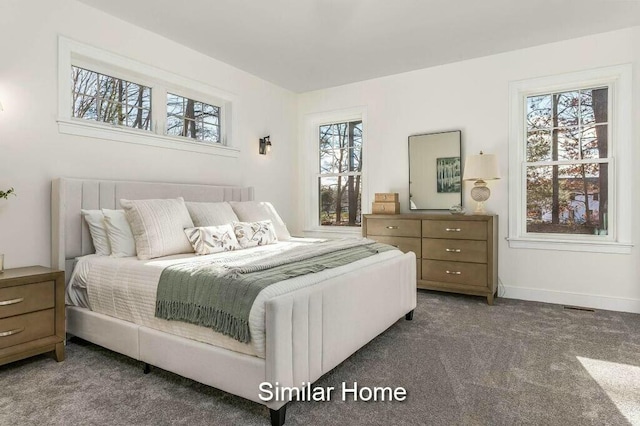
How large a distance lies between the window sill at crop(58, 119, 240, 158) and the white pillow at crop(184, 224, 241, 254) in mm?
1119

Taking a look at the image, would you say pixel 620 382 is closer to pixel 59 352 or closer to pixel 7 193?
pixel 59 352

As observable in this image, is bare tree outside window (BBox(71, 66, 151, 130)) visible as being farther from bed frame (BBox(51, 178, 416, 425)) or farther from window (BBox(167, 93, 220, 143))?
bed frame (BBox(51, 178, 416, 425))

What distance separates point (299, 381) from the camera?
1.76m

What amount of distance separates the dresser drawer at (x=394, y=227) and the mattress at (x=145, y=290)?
4.15 ft

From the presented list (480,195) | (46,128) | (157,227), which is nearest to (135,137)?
(46,128)

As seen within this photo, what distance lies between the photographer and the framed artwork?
4.27 m

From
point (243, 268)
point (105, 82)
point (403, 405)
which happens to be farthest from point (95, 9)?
point (403, 405)

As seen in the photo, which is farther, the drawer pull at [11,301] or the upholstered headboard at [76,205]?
the upholstered headboard at [76,205]

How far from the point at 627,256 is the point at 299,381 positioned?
3.42m

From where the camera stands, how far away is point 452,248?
3.90m

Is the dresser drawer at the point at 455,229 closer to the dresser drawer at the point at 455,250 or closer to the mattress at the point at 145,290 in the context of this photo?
the dresser drawer at the point at 455,250

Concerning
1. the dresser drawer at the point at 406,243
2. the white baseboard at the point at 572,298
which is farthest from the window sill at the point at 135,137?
the white baseboard at the point at 572,298

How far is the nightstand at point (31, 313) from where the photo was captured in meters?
2.22

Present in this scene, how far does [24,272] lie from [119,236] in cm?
58
